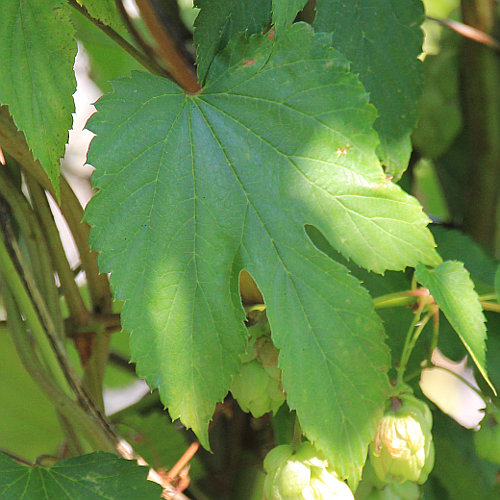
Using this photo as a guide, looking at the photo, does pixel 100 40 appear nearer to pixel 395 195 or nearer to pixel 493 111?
pixel 493 111

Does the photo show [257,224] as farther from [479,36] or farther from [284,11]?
[479,36]

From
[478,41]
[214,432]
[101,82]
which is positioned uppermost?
[101,82]

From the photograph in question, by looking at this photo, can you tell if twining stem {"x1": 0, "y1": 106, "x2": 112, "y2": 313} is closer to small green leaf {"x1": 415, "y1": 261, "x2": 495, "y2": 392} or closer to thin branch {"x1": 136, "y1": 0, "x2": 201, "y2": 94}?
thin branch {"x1": 136, "y1": 0, "x2": 201, "y2": 94}

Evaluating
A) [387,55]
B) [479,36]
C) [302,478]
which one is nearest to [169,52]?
[387,55]

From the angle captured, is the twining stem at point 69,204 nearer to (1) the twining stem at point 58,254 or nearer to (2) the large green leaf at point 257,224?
(1) the twining stem at point 58,254

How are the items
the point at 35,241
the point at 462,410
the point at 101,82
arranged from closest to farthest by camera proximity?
1. the point at 35,241
2. the point at 101,82
3. the point at 462,410

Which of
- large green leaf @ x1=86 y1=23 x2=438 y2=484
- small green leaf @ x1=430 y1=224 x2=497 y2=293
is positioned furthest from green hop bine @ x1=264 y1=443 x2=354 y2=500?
small green leaf @ x1=430 y1=224 x2=497 y2=293

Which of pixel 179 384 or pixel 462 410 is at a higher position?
pixel 179 384

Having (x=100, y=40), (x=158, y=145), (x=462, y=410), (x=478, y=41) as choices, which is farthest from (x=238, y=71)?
(x=462, y=410)
